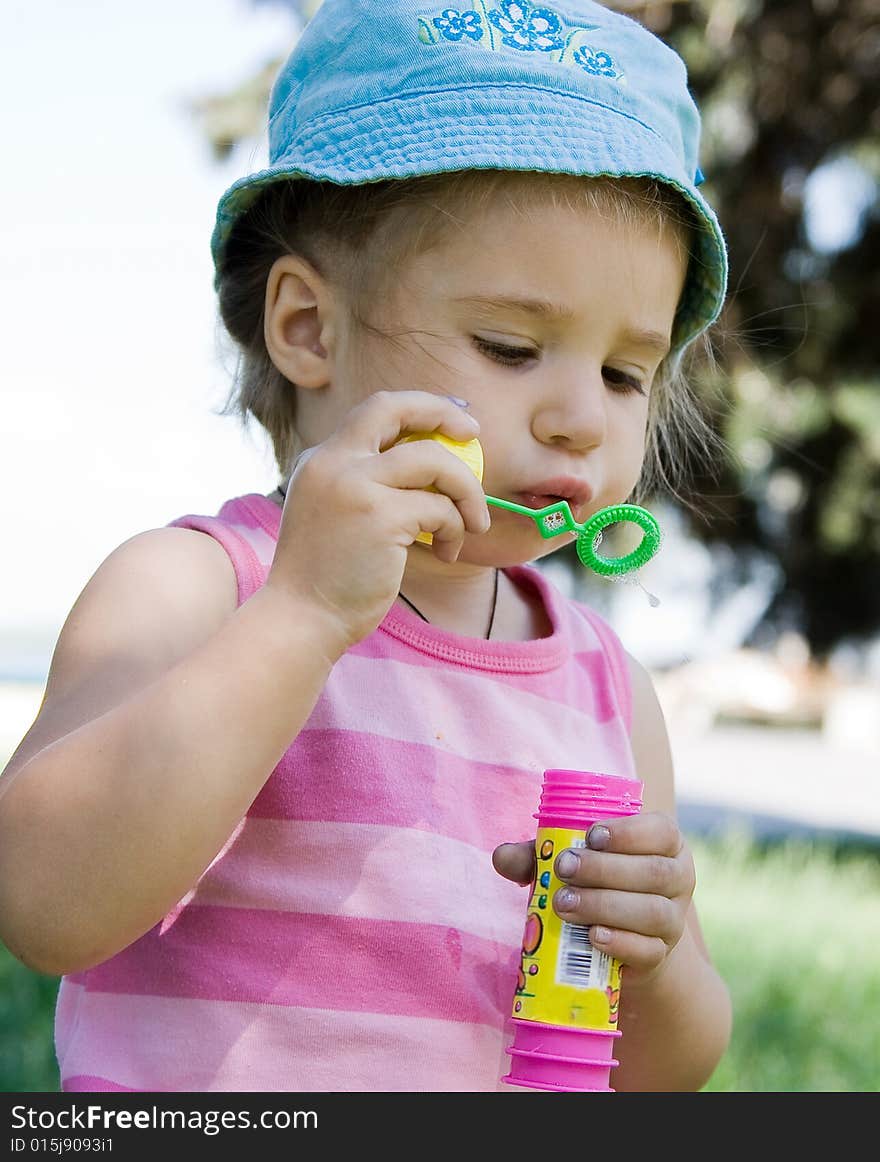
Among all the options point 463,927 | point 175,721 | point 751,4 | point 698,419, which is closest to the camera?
point 175,721

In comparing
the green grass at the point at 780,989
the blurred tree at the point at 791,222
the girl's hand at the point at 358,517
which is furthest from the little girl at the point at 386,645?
the blurred tree at the point at 791,222

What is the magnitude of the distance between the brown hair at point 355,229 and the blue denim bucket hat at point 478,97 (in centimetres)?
3

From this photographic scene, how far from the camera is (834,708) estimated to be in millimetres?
20047

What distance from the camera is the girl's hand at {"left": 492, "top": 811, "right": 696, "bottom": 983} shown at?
147cm

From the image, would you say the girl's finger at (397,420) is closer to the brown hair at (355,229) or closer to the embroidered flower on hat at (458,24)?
the brown hair at (355,229)

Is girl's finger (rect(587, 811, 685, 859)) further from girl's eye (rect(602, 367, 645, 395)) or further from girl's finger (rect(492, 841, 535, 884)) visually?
girl's eye (rect(602, 367, 645, 395))

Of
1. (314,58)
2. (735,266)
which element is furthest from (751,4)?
(314,58)

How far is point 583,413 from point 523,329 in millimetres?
122

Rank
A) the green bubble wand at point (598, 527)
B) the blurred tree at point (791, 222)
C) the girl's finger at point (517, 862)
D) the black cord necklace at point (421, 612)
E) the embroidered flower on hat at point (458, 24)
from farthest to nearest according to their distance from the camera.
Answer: the blurred tree at point (791, 222)
the black cord necklace at point (421, 612)
the embroidered flower on hat at point (458, 24)
the green bubble wand at point (598, 527)
the girl's finger at point (517, 862)

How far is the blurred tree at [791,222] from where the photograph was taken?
6535mm

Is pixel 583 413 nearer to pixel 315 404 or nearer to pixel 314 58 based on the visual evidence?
pixel 315 404

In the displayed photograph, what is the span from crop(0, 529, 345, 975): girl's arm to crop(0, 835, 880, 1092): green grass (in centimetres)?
155

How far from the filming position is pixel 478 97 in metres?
1.76

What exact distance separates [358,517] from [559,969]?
1.68 feet
